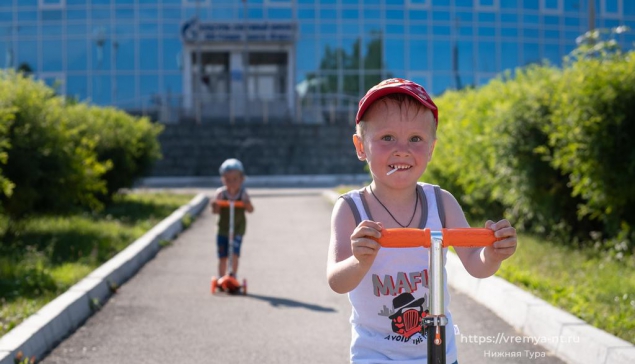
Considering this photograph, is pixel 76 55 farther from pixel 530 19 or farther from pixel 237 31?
pixel 530 19

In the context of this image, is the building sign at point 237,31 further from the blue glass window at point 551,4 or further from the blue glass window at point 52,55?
the blue glass window at point 551,4

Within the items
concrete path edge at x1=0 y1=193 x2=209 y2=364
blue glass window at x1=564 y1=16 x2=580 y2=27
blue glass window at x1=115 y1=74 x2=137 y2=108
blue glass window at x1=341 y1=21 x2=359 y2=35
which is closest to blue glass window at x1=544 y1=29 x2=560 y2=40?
blue glass window at x1=564 y1=16 x2=580 y2=27

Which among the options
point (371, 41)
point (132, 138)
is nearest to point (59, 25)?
point (371, 41)

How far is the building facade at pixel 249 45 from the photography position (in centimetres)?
4541

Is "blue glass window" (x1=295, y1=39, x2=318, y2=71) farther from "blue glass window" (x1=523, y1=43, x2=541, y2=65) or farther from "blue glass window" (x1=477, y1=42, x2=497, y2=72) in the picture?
"blue glass window" (x1=523, y1=43, x2=541, y2=65)

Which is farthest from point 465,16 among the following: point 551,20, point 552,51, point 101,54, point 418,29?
point 101,54

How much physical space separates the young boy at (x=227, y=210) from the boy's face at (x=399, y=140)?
19.9ft

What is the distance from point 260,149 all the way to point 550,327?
97.0 ft

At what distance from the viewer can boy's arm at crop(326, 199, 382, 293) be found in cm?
259

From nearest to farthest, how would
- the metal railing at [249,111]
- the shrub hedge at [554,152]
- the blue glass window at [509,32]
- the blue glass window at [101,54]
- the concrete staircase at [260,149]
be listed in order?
1. the shrub hedge at [554,152]
2. the concrete staircase at [260,149]
3. the metal railing at [249,111]
4. the blue glass window at [101,54]
5. the blue glass window at [509,32]

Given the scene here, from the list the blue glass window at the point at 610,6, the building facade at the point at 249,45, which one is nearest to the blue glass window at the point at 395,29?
the building facade at the point at 249,45

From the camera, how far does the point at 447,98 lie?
55.4 ft

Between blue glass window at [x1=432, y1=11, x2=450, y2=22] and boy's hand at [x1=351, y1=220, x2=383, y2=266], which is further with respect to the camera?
blue glass window at [x1=432, y1=11, x2=450, y2=22]

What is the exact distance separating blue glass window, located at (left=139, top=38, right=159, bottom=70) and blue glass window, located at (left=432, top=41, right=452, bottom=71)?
49.5 ft
